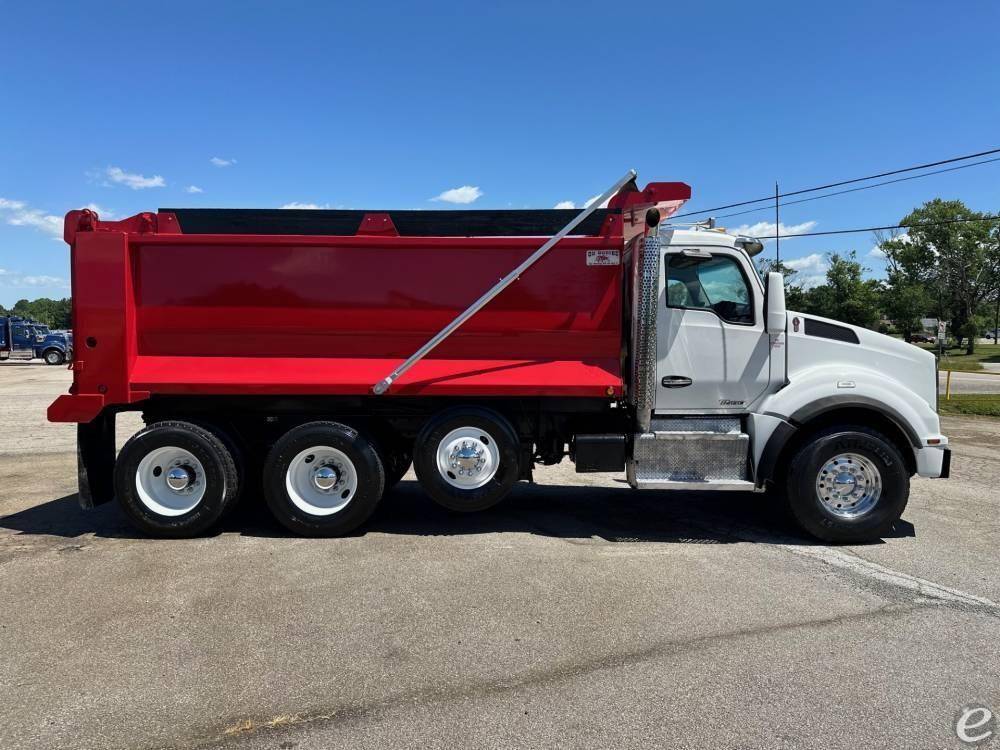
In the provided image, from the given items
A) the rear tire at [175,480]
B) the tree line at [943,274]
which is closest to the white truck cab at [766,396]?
the rear tire at [175,480]

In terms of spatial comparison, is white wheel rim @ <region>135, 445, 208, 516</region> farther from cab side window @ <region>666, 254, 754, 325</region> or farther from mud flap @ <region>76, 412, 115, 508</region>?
cab side window @ <region>666, 254, 754, 325</region>

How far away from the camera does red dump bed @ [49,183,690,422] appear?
5.82m

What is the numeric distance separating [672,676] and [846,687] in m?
0.87

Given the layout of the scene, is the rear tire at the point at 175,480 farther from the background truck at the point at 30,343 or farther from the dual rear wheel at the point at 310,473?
the background truck at the point at 30,343

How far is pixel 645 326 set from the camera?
5801 millimetres

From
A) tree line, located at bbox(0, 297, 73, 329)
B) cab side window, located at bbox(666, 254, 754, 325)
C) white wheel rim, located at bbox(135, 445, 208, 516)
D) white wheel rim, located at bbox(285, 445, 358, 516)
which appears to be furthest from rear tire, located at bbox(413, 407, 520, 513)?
tree line, located at bbox(0, 297, 73, 329)

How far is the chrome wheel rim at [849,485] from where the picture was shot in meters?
5.79

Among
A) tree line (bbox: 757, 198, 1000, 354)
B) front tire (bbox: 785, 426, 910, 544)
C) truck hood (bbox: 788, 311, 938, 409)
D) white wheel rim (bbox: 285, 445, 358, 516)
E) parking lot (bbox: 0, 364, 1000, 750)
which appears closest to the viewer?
parking lot (bbox: 0, 364, 1000, 750)

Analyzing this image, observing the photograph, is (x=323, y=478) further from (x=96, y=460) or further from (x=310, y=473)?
(x=96, y=460)

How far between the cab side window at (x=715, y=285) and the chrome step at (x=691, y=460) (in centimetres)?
111

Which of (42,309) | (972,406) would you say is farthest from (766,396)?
(42,309)

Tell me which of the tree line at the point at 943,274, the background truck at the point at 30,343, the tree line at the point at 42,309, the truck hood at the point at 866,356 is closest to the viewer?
the truck hood at the point at 866,356

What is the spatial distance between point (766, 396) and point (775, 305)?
824 millimetres

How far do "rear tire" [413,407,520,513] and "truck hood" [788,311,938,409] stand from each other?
2.71 m
